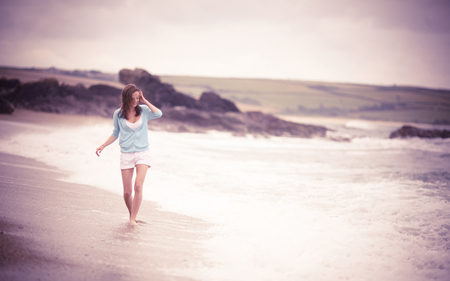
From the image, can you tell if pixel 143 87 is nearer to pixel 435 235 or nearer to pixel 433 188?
pixel 433 188

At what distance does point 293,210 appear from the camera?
562 centimetres

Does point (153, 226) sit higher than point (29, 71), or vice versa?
point (29, 71)

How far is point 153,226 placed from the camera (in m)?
4.44

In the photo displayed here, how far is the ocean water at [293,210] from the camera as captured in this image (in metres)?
3.57

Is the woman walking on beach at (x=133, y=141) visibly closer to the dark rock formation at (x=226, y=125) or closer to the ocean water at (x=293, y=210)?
the ocean water at (x=293, y=210)

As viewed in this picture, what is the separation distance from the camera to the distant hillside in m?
63.5

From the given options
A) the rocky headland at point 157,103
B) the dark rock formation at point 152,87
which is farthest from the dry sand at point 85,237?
the dark rock formation at point 152,87

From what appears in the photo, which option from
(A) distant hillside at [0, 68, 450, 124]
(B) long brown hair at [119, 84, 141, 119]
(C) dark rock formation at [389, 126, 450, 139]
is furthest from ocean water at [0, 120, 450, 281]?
(A) distant hillside at [0, 68, 450, 124]

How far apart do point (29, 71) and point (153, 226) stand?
102 ft

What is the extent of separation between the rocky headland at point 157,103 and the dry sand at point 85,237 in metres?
15.4

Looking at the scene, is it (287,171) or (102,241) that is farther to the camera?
(287,171)

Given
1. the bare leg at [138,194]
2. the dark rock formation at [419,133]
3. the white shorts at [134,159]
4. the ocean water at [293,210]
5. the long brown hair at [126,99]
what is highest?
the long brown hair at [126,99]

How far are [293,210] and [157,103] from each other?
2484 centimetres

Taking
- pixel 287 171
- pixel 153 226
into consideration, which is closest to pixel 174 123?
pixel 287 171
